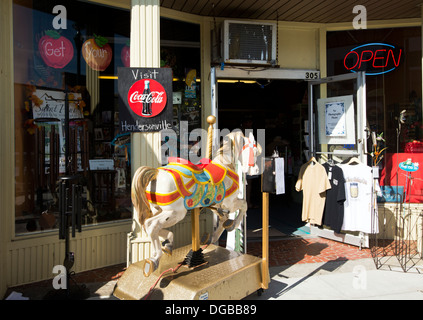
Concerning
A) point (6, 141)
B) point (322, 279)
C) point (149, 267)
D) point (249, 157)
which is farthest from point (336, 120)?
point (6, 141)

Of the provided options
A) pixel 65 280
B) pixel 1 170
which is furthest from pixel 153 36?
pixel 65 280

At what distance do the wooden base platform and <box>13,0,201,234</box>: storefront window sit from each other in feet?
5.93

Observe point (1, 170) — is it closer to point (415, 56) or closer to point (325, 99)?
point (325, 99)

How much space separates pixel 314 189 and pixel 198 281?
3.50 m

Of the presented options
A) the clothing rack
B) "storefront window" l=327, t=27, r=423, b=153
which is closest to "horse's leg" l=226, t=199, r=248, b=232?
the clothing rack

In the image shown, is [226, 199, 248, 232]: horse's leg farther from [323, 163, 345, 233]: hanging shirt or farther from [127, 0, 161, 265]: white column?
[323, 163, 345, 233]: hanging shirt

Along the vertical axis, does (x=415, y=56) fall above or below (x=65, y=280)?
above

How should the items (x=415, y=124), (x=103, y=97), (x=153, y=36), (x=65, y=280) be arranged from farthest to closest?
(x=415, y=124)
(x=103, y=97)
(x=153, y=36)
(x=65, y=280)

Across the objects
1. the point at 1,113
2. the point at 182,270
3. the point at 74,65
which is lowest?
the point at 182,270

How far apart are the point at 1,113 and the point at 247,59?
391 centimetres

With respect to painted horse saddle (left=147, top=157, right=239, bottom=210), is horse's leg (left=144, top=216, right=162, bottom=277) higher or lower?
lower

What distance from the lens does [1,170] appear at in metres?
4.13

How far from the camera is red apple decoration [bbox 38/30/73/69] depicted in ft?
15.8

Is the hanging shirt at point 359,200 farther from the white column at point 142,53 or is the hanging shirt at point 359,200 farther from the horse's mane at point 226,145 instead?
the white column at point 142,53
